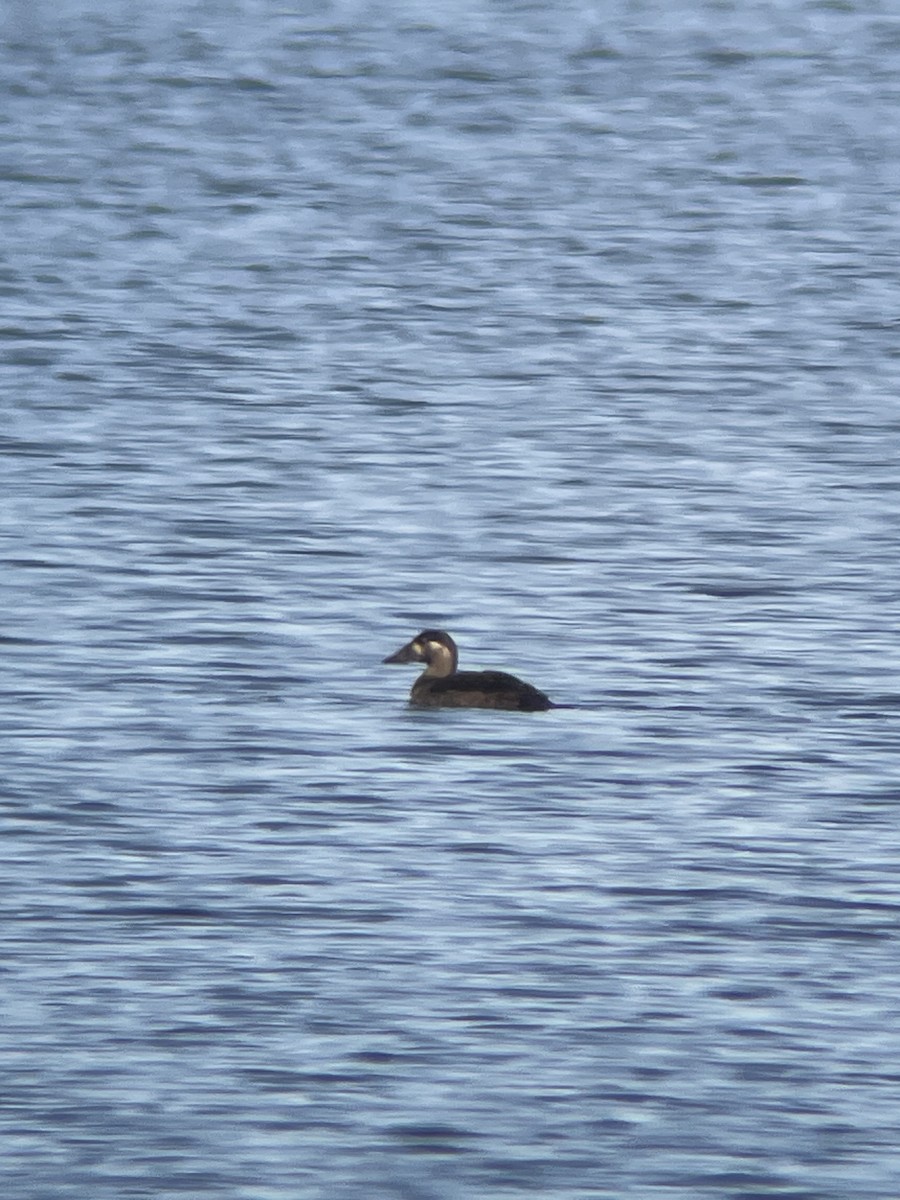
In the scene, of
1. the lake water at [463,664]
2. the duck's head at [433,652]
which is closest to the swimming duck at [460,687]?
the duck's head at [433,652]

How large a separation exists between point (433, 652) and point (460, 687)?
1.34 feet

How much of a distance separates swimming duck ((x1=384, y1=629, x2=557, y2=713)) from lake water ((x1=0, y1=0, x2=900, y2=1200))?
0.13 m

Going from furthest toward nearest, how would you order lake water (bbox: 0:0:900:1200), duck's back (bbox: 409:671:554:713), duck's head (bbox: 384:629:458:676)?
duck's head (bbox: 384:629:458:676)
duck's back (bbox: 409:671:554:713)
lake water (bbox: 0:0:900:1200)

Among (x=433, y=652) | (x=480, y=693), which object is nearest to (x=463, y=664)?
(x=433, y=652)

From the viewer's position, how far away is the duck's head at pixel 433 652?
1318 centimetres

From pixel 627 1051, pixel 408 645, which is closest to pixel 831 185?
pixel 408 645

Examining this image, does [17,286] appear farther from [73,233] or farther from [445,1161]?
[445,1161]

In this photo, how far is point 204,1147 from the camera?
8031 mm

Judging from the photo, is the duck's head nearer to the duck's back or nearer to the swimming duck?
the swimming duck

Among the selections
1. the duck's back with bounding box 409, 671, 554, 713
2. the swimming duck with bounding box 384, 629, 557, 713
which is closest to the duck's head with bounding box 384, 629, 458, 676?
the swimming duck with bounding box 384, 629, 557, 713

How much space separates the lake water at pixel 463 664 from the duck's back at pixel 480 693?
13cm

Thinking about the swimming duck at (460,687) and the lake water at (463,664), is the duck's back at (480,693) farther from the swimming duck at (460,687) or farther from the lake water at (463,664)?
the lake water at (463,664)

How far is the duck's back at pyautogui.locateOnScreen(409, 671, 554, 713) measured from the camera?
12727mm

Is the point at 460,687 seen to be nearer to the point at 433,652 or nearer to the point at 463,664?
the point at 433,652
